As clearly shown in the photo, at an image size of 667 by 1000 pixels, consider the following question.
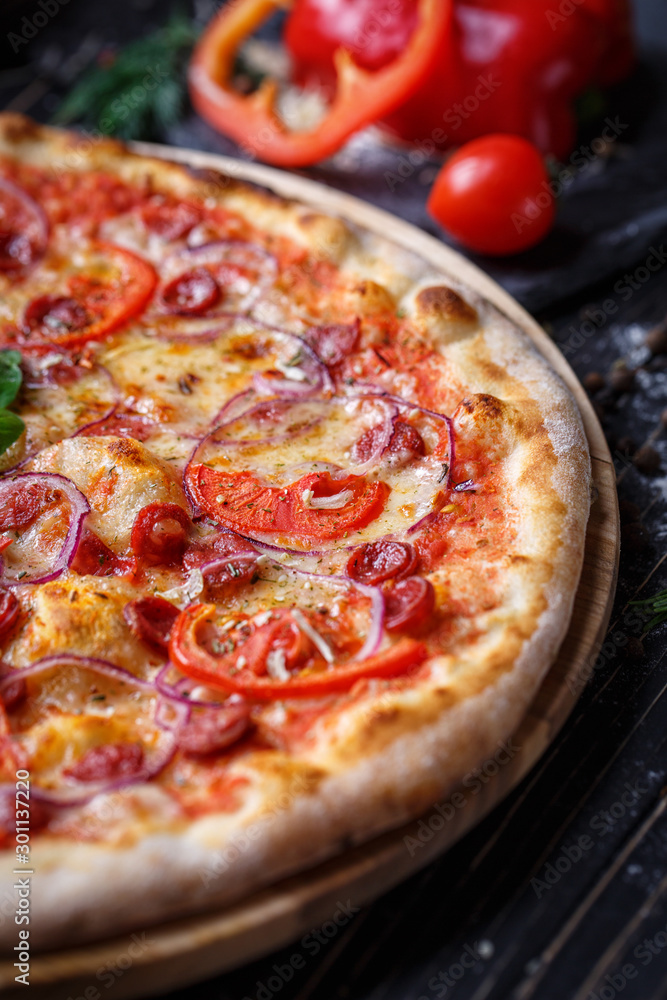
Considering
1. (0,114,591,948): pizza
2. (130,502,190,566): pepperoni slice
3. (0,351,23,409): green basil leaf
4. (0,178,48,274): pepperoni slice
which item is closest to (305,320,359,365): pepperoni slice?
(0,114,591,948): pizza

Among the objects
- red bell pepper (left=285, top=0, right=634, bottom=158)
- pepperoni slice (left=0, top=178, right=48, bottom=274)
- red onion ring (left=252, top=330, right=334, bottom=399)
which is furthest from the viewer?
red bell pepper (left=285, top=0, right=634, bottom=158)

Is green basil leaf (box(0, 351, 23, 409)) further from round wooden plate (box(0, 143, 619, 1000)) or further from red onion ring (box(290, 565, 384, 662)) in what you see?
round wooden plate (box(0, 143, 619, 1000))

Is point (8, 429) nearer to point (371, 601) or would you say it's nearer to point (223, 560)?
point (223, 560)

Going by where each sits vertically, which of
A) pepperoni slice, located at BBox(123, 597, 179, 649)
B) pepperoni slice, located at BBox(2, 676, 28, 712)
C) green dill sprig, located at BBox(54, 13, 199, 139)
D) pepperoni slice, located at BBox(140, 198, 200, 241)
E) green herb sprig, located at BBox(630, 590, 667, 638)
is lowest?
green dill sprig, located at BBox(54, 13, 199, 139)

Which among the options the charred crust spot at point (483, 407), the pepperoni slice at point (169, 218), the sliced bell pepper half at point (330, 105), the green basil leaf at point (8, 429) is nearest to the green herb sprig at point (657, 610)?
the charred crust spot at point (483, 407)

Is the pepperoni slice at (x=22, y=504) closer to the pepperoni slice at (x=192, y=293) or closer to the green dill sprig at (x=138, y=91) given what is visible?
the pepperoni slice at (x=192, y=293)
